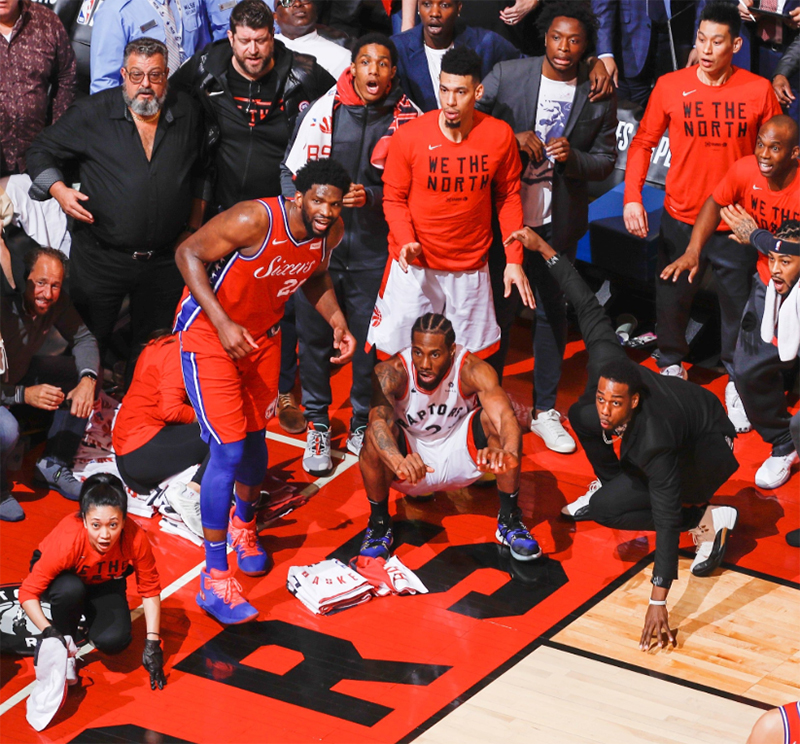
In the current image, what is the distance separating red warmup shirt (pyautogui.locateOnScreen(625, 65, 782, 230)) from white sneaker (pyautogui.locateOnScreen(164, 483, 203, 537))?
2885 mm

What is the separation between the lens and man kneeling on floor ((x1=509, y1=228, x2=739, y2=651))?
18.3 feet

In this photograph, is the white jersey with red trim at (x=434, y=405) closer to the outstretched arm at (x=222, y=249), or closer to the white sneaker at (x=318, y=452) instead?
the white sneaker at (x=318, y=452)

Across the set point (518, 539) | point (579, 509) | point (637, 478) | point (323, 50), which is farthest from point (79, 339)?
point (637, 478)

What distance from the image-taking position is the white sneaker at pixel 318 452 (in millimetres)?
7031

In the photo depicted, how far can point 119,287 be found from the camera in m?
6.98

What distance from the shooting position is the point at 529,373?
8.23 meters

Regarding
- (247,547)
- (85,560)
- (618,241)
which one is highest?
(618,241)

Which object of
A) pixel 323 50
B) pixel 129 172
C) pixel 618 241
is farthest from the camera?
pixel 618 241

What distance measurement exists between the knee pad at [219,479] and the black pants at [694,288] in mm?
2904

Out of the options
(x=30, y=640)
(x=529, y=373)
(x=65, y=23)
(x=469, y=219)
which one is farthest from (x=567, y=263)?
(x=65, y=23)

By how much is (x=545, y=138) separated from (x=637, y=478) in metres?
1.97

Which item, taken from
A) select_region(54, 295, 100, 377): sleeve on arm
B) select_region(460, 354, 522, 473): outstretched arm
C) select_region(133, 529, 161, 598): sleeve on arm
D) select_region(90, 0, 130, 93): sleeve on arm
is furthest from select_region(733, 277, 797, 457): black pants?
select_region(90, 0, 130, 93): sleeve on arm

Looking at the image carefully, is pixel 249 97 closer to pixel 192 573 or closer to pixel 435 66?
pixel 435 66

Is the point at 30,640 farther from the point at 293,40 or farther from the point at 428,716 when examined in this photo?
the point at 293,40
